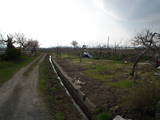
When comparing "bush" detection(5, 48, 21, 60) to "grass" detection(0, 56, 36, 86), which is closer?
"grass" detection(0, 56, 36, 86)

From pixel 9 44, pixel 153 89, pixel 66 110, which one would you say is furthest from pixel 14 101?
pixel 9 44

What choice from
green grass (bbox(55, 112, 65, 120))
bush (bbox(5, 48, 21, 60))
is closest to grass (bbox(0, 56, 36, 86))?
bush (bbox(5, 48, 21, 60))

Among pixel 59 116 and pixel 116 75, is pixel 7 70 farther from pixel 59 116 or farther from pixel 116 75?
pixel 116 75

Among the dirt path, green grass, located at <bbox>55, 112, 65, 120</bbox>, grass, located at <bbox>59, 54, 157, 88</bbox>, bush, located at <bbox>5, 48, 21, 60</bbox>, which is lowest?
green grass, located at <bbox>55, 112, 65, 120</bbox>

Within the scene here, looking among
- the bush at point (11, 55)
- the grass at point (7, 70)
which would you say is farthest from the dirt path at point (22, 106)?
the bush at point (11, 55)

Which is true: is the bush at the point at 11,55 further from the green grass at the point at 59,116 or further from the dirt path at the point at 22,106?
the green grass at the point at 59,116

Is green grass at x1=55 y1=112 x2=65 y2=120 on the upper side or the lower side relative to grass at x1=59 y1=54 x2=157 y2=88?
lower

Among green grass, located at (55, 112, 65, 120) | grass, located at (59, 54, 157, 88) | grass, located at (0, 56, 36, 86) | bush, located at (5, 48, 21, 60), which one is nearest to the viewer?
green grass, located at (55, 112, 65, 120)

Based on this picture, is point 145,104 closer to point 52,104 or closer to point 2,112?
point 52,104

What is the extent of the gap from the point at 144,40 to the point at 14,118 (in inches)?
362

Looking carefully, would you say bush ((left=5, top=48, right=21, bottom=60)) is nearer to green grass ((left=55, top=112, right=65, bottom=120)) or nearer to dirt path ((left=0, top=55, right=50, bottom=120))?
dirt path ((left=0, top=55, right=50, bottom=120))

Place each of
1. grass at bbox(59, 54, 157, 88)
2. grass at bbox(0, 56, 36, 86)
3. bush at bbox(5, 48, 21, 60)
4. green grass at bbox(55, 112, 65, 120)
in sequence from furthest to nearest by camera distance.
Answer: bush at bbox(5, 48, 21, 60)
grass at bbox(0, 56, 36, 86)
grass at bbox(59, 54, 157, 88)
green grass at bbox(55, 112, 65, 120)

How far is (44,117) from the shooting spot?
3.71 meters

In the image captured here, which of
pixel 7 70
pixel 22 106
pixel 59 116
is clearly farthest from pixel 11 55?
pixel 59 116
